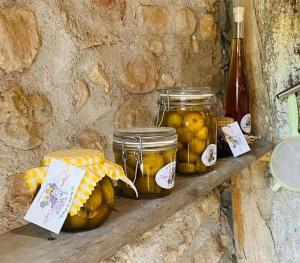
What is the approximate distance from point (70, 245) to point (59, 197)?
0.16 feet

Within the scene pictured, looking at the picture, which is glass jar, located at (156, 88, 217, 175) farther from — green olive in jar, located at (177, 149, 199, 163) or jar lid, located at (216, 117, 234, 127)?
jar lid, located at (216, 117, 234, 127)

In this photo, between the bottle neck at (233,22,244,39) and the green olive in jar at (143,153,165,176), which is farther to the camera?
the bottle neck at (233,22,244,39)

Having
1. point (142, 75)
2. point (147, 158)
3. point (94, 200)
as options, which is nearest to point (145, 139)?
point (147, 158)

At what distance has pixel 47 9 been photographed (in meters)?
0.55

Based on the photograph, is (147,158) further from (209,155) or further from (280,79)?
(280,79)

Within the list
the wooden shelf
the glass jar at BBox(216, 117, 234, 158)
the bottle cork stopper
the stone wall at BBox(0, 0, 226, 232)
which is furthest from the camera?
the bottle cork stopper

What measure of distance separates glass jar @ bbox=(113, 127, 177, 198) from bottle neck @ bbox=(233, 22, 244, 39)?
1.60 ft

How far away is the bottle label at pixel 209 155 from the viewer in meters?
0.66

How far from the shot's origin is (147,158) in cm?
53

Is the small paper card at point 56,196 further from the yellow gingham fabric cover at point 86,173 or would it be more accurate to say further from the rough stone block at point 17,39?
the rough stone block at point 17,39

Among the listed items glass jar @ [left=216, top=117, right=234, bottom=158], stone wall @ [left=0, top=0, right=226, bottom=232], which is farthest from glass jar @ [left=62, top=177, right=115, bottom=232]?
glass jar @ [left=216, top=117, right=234, bottom=158]

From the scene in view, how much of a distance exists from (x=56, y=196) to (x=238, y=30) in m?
0.68

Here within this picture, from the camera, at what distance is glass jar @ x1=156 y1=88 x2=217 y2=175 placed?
645 millimetres

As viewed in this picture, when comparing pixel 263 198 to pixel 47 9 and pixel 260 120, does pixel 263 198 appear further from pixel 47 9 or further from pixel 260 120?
pixel 47 9
